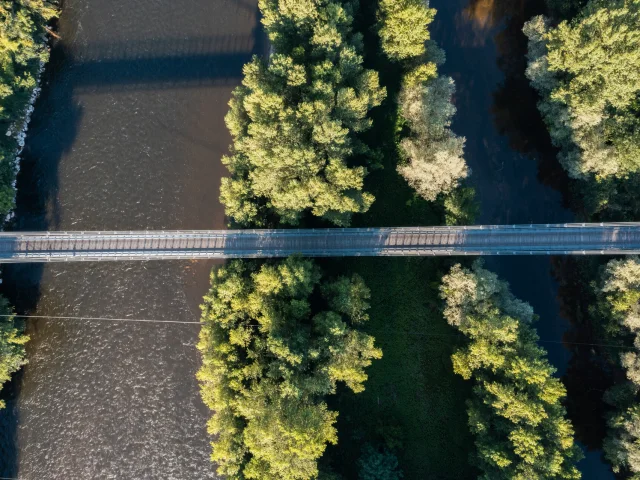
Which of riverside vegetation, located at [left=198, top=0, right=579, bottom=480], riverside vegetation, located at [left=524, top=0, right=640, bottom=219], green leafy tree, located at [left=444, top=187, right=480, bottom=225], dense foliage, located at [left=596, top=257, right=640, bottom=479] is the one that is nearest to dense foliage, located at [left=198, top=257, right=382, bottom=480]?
riverside vegetation, located at [left=198, top=0, right=579, bottom=480]

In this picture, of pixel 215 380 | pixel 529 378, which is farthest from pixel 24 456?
pixel 529 378

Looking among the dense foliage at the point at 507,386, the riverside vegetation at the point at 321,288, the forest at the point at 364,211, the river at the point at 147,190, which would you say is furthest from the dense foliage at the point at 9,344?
the dense foliage at the point at 507,386

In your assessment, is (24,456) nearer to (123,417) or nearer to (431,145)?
(123,417)

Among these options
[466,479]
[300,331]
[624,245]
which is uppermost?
[624,245]

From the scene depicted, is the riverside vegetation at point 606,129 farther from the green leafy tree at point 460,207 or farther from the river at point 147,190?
the green leafy tree at point 460,207

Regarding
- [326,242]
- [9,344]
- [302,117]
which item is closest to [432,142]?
[302,117]

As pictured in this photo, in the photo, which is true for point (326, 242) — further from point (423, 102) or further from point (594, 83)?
point (594, 83)

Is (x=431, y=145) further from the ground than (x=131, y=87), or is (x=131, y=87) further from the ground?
(x=131, y=87)
